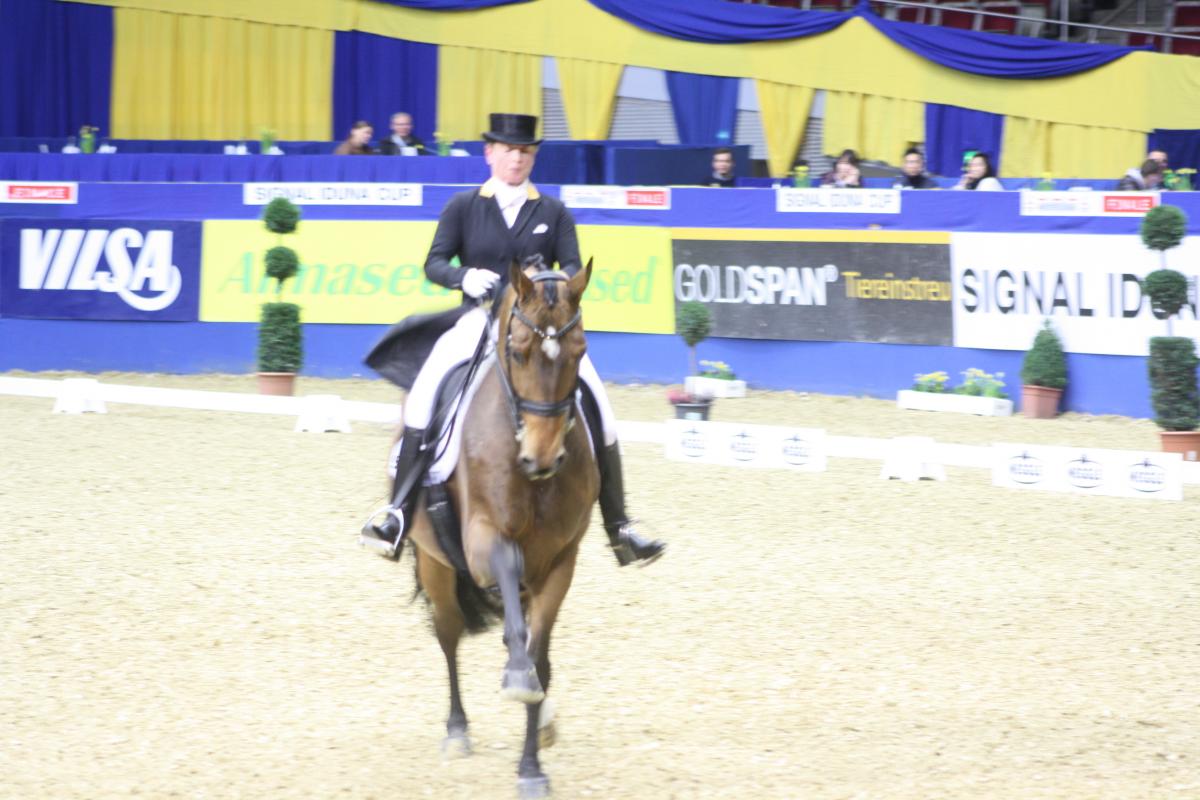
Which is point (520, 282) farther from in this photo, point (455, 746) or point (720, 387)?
point (720, 387)

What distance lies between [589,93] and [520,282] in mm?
21708

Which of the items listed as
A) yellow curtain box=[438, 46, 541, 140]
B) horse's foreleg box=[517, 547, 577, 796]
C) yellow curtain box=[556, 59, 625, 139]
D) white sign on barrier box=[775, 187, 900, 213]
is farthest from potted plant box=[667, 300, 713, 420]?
yellow curtain box=[438, 46, 541, 140]

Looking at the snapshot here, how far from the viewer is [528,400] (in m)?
5.37

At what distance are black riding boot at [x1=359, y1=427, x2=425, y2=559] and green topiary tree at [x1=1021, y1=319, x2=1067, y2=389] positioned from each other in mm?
10411

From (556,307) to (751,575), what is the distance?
4.38 metres

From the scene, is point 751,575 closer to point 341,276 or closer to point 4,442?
point 4,442

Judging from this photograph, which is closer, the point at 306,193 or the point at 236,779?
the point at 236,779

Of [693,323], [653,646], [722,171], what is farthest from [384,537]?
[722,171]

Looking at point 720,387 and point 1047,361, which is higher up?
point 1047,361

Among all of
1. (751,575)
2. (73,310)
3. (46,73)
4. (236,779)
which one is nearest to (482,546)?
(236,779)

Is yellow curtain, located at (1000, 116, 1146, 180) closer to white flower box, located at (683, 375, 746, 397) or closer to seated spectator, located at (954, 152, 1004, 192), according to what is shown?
seated spectator, located at (954, 152, 1004, 192)

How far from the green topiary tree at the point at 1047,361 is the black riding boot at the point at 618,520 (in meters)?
9.75

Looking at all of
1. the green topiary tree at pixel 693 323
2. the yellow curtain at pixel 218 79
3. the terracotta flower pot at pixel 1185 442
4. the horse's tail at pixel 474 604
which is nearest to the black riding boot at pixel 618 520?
the horse's tail at pixel 474 604

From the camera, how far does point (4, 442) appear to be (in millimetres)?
13680
